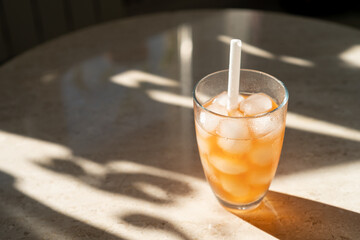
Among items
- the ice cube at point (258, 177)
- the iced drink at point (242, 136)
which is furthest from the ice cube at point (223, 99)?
the ice cube at point (258, 177)

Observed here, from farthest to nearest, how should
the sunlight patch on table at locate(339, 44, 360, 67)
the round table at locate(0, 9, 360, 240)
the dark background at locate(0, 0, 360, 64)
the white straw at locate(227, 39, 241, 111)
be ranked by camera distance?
the dark background at locate(0, 0, 360, 64) < the sunlight patch on table at locate(339, 44, 360, 67) < the round table at locate(0, 9, 360, 240) < the white straw at locate(227, 39, 241, 111)

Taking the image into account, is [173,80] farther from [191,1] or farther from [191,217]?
[191,1]

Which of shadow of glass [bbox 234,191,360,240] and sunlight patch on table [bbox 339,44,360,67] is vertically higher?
sunlight patch on table [bbox 339,44,360,67]

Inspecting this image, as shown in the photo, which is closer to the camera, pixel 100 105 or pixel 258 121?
pixel 258 121

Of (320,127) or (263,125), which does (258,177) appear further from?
(320,127)

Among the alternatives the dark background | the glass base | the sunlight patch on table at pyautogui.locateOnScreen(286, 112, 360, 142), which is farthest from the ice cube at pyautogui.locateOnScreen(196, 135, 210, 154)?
the dark background

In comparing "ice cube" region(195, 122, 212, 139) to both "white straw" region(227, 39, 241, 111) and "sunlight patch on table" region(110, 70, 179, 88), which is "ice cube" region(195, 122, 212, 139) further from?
"sunlight patch on table" region(110, 70, 179, 88)

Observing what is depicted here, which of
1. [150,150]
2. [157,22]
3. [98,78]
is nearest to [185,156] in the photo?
[150,150]

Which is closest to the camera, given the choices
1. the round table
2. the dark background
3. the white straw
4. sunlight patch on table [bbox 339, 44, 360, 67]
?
the white straw
